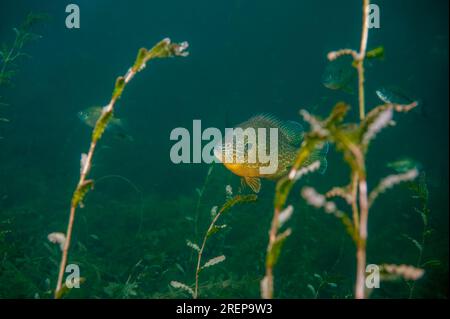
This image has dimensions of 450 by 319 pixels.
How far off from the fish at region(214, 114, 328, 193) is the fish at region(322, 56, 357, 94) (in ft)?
9.41

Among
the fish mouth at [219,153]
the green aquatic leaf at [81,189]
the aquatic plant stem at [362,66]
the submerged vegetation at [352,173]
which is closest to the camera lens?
the submerged vegetation at [352,173]

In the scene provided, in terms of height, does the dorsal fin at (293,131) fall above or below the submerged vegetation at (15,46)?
below

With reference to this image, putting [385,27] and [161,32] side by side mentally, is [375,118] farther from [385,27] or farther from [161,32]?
[385,27]

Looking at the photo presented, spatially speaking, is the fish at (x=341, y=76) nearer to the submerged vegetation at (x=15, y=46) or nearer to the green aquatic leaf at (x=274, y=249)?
the green aquatic leaf at (x=274, y=249)

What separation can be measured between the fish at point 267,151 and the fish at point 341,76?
2.87m

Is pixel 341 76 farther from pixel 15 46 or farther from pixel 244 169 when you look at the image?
pixel 15 46

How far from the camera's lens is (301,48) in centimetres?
5906


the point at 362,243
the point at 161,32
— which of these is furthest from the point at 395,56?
the point at 362,243

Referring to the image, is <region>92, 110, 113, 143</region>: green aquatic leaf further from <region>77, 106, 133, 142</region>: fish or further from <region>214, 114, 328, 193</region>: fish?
<region>77, 106, 133, 142</region>: fish

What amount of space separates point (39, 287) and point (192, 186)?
904 centimetres

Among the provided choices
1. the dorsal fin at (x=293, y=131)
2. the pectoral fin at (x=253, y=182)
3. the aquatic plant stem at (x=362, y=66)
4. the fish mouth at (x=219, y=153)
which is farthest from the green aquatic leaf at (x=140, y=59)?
the dorsal fin at (x=293, y=131)

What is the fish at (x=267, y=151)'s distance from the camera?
3453 mm

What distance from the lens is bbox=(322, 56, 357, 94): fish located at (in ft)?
20.2
